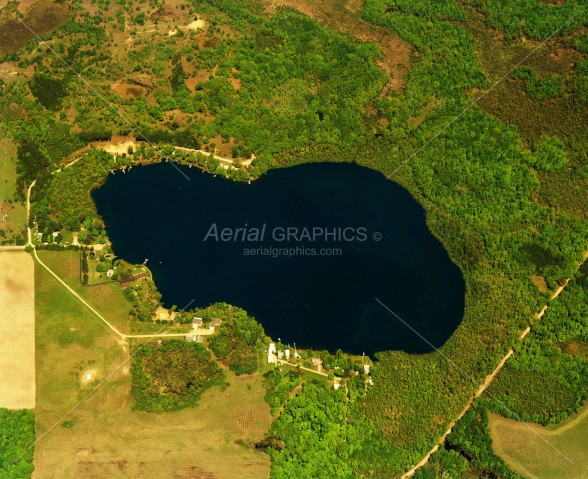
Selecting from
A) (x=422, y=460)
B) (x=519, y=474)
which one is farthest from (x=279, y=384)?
(x=519, y=474)

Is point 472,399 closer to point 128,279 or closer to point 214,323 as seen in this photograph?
point 214,323

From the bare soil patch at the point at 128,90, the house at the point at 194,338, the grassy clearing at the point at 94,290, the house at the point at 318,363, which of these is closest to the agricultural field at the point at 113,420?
the grassy clearing at the point at 94,290

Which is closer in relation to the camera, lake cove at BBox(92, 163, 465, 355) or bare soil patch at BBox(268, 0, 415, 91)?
lake cove at BBox(92, 163, 465, 355)

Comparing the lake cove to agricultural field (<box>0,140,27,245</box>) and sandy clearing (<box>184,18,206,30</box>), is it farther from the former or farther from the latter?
sandy clearing (<box>184,18,206,30</box>)

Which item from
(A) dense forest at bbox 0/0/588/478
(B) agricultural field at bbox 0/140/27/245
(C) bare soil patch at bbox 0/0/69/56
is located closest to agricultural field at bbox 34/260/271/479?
(A) dense forest at bbox 0/0/588/478

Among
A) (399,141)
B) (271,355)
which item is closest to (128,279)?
(271,355)

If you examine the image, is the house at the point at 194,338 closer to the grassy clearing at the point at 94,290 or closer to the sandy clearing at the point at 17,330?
the grassy clearing at the point at 94,290
